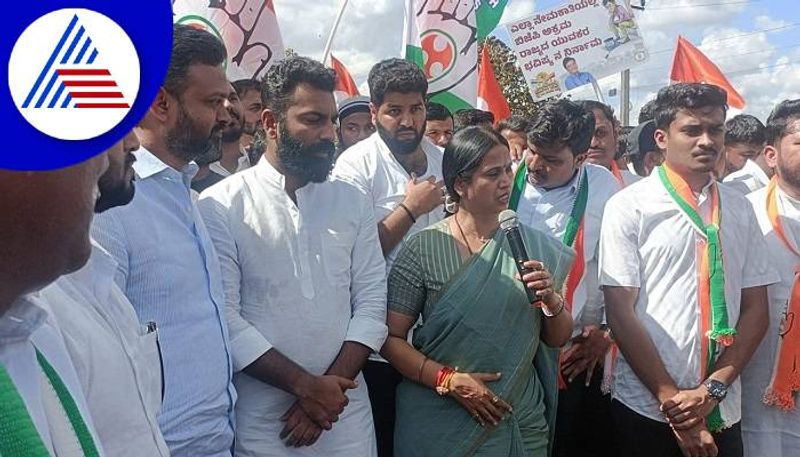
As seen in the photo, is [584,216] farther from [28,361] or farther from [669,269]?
[28,361]

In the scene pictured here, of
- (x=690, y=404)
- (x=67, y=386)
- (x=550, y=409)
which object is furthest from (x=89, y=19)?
(x=690, y=404)

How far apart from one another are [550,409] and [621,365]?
44 centimetres

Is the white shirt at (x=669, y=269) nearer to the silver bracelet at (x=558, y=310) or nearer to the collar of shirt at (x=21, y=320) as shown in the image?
the silver bracelet at (x=558, y=310)

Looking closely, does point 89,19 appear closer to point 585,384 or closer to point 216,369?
point 216,369

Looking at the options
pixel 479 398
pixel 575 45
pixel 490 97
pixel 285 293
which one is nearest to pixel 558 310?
pixel 479 398

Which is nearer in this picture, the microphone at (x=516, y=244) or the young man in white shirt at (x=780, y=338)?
the microphone at (x=516, y=244)

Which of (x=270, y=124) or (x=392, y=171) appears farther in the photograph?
(x=392, y=171)

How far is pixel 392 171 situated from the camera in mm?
3346

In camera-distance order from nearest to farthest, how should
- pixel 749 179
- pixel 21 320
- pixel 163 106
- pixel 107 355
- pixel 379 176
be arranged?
1. pixel 21 320
2. pixel 107 355
3. pixel 163 106
4. pixel 379 176
5. pixel 749 179

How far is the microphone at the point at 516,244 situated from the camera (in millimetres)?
2521

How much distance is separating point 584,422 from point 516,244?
4.29 feet

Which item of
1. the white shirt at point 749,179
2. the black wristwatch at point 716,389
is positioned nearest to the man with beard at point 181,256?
the black wristwatch at point 716,389

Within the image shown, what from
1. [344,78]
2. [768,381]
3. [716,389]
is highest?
[716,389]

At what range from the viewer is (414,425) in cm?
274
